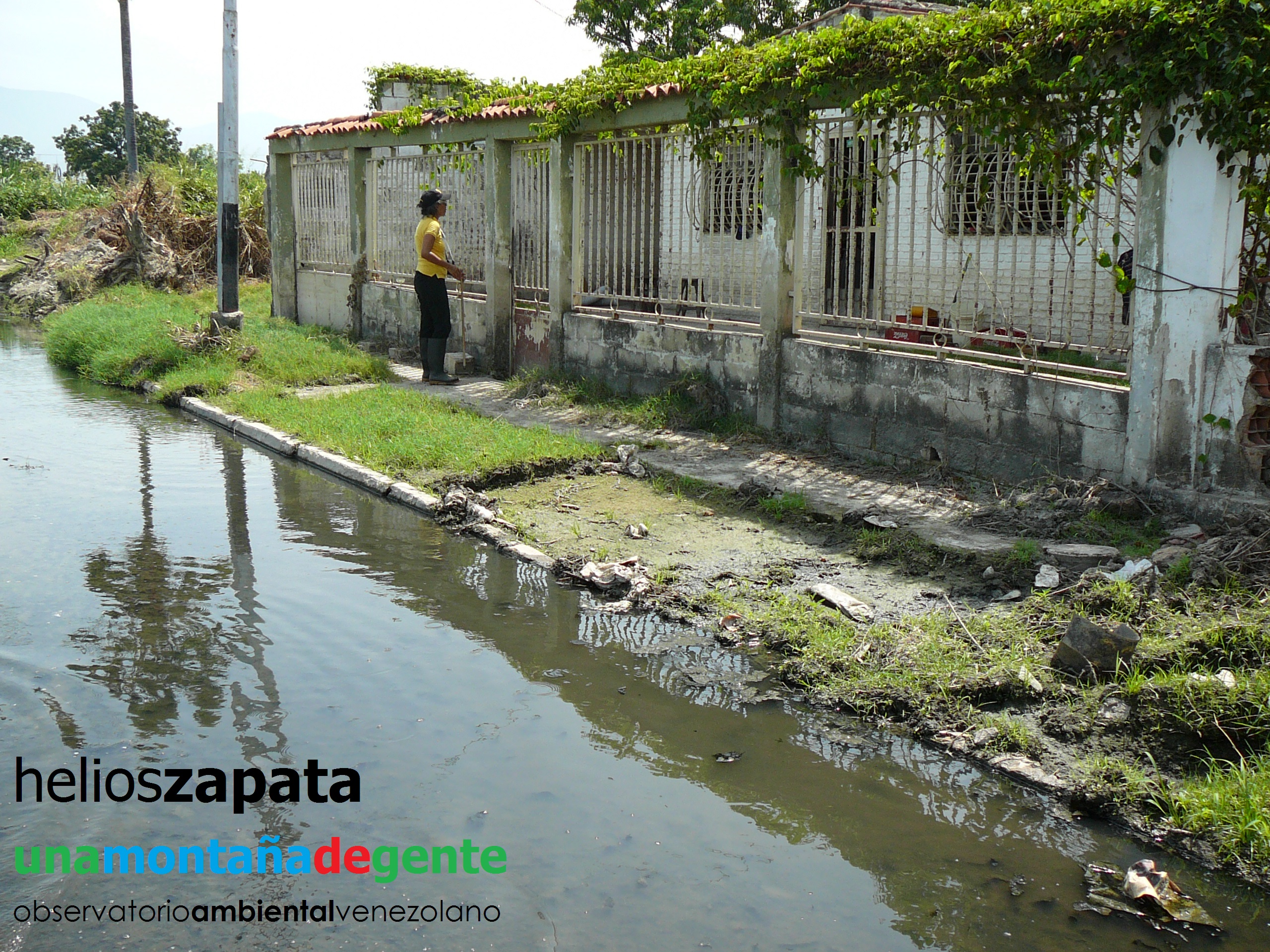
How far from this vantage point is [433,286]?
1184 cm

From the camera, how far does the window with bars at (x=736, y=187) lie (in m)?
8.97

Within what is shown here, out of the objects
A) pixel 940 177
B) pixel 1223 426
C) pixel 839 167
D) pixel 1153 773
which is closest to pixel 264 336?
pixel 839 167

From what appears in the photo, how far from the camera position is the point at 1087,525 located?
6082 millimetres

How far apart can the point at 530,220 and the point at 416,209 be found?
117 inches

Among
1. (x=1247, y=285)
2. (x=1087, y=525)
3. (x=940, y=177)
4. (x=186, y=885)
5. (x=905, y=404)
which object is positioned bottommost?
(x=186, y=885)

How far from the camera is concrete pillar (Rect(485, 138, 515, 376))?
1216 centimetres

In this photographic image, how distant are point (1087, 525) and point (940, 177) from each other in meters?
2.86

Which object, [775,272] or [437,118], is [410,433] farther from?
[437,118]

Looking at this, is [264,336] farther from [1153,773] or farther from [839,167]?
[1153,773]

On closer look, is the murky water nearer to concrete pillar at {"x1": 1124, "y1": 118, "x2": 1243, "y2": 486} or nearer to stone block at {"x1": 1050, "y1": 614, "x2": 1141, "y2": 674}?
stone block at {"x1": 1050, "y1": 614, "x2": 1141, "y2": 674}

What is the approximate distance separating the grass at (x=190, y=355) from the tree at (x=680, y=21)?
12.0m

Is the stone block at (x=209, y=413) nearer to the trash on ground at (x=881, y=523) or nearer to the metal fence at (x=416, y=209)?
the metal fence at (x=416, y=209)

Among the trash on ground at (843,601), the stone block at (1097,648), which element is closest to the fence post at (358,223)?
the trash on ground at (843,601)

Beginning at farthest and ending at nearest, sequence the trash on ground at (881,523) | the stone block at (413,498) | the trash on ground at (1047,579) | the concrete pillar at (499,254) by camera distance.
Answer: the concrete pillar at (499,254) < the stone block at (413,498) < the trash on ground at (881,523) < the trash on ground at (1047,579)
